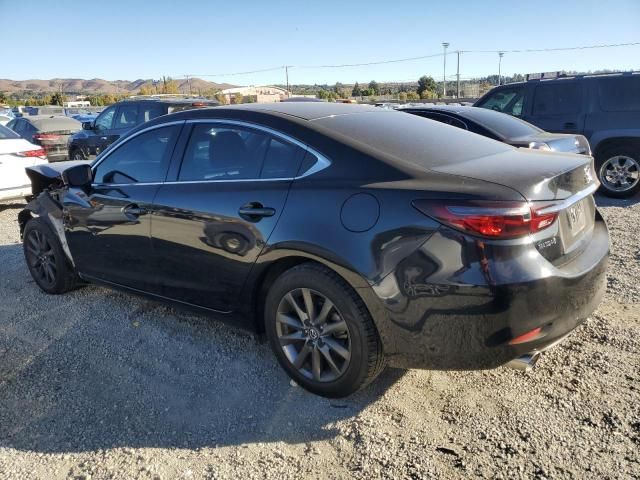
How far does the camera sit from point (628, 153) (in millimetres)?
8234

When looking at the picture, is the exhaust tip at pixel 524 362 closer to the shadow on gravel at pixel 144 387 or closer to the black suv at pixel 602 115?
the shadow on gravel at pixel 144 387

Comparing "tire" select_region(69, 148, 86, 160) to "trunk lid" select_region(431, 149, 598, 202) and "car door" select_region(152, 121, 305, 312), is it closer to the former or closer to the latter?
"car door" select_region(152, 121, 305, 312)

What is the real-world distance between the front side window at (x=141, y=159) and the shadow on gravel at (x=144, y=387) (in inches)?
44.5

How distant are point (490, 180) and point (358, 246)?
0.73 meters

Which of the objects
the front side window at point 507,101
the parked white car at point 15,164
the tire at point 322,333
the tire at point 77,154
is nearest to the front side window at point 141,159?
the tire at point 322,333

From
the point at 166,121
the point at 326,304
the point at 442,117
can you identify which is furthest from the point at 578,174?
the point at 442,117

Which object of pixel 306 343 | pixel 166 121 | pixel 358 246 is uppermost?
pixel 166 121

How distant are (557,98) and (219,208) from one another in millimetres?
7616

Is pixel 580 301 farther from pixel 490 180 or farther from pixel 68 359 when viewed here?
pixel 68 359

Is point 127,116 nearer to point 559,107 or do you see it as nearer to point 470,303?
point 559,107

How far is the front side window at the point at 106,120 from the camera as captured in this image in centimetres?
1198

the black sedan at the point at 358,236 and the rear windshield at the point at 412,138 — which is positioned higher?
the rear windshield at the point at 412,138

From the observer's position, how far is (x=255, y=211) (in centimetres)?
305

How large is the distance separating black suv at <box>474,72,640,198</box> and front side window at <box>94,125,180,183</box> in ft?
23.7
